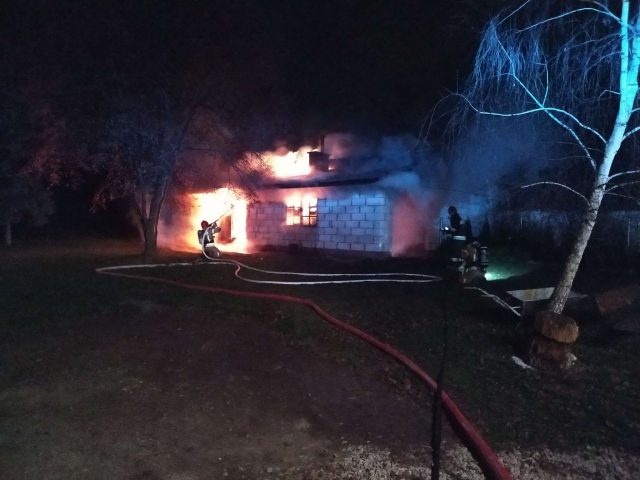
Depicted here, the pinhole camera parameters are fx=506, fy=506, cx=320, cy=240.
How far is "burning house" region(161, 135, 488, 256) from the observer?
52.9 feet

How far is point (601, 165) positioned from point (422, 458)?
192 inches

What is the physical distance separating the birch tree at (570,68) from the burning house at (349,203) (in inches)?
320

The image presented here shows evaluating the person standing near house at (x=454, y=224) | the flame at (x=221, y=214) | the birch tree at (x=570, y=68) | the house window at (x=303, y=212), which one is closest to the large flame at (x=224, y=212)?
the flame at (x=221, y=214)

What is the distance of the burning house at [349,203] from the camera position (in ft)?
52.9

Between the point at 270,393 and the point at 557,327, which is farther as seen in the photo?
the point at 557,327

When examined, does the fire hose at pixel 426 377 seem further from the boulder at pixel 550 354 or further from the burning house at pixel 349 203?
the burning house at pixel 349 203

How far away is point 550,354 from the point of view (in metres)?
5.83

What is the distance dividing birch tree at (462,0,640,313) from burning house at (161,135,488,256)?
8.12 metres

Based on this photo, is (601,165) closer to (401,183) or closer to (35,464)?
(35,464)

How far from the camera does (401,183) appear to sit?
52.1 ft

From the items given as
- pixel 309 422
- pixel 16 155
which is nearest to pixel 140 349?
pixel 309 422

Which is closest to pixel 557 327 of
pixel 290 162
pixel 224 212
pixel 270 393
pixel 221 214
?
pixel 270 393

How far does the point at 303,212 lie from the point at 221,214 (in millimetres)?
4507

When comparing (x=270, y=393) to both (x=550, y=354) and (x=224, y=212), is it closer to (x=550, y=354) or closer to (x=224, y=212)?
(x=550, y=354)
